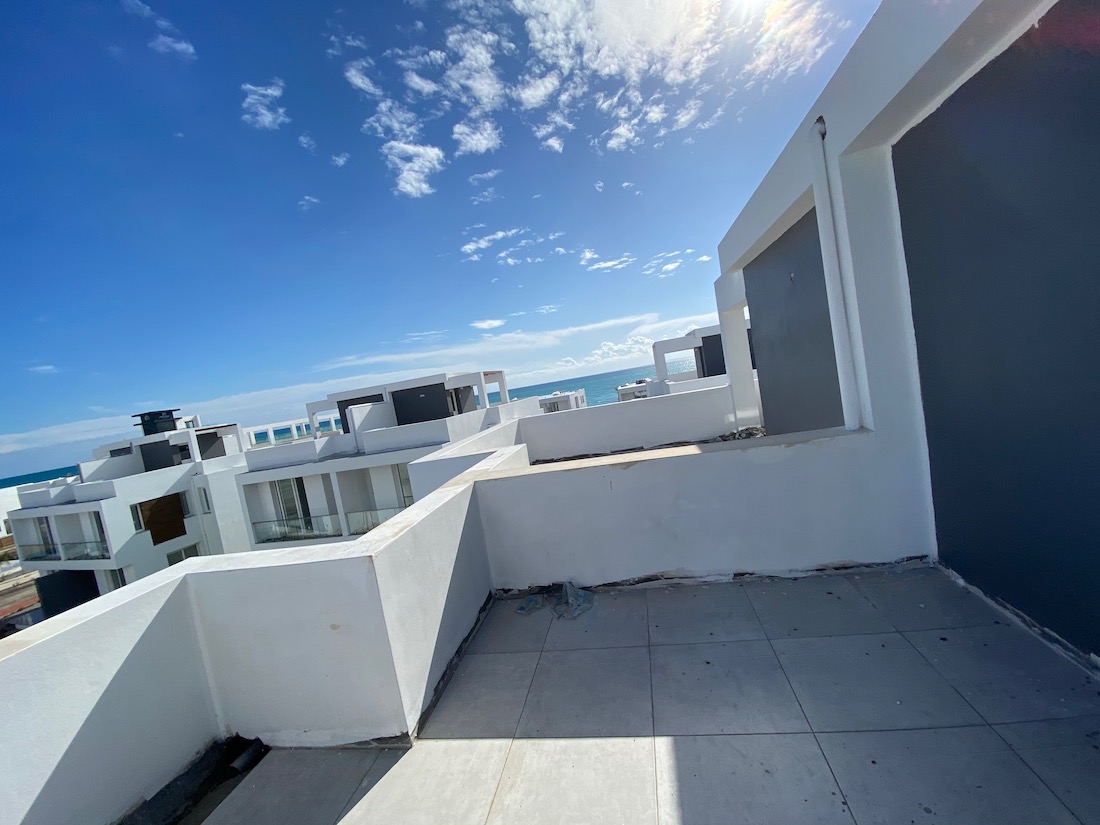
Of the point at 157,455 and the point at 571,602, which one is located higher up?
the point at 157,455

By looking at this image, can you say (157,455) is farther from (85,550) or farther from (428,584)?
(428,584)

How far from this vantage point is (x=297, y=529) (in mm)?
16797

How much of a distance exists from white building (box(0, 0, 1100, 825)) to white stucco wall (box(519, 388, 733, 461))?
15.4 feet

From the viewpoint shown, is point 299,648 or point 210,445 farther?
point 210,445

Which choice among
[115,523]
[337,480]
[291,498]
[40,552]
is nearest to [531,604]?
[337,480]

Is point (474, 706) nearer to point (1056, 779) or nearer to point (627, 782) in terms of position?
point (627, 782)

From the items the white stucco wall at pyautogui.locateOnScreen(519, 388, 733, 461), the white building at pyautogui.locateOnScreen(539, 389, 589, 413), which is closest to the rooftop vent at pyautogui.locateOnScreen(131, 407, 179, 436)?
the white building at pyautogui.locateOnScreen(539, 389, 589, 413)

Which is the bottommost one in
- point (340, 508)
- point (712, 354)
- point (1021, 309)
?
point (340, 508)

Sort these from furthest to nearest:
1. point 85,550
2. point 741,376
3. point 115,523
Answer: point 85,550, point 115,523, point 741,376

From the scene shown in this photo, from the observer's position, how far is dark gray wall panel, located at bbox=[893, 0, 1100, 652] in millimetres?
1903

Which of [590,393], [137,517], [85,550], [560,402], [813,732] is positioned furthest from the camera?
[590,393]

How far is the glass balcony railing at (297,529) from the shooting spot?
16422 mm

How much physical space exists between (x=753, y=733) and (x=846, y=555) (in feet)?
5.82

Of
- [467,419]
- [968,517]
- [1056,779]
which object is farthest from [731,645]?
[467,419]
